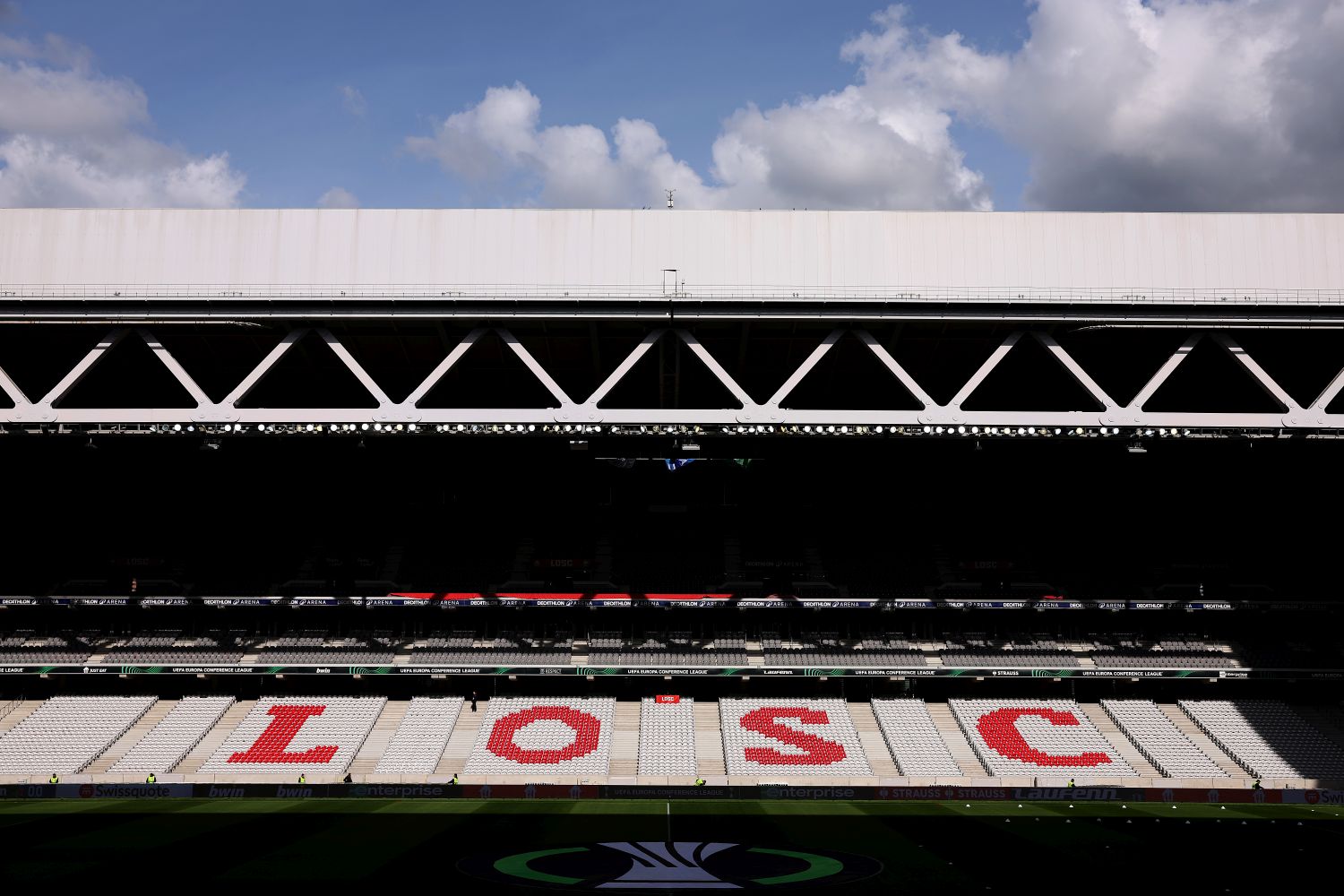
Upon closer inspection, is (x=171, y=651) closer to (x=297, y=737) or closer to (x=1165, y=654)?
(x=297, y=737)

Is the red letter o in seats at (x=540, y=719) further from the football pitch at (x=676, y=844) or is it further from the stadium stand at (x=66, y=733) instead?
the stadium stand at (x=66, y=733)

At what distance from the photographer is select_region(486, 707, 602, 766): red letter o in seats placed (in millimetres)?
37062

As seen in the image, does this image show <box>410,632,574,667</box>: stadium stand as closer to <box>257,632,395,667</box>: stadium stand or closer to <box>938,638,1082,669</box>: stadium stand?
<box>257,632,395,667</box>: stadium stand

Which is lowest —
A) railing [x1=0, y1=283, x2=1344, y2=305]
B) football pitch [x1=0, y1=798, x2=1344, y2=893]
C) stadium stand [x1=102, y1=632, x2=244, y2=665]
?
football pitch [x1=0, y1=798, x2=1344, y2=893]

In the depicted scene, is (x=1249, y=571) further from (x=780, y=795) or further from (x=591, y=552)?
(x=591, y=552)

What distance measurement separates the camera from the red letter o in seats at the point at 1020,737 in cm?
3722

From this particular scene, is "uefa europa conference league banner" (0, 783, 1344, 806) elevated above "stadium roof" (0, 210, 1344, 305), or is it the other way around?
"stadium roof" (0, 210, 1344, 305)

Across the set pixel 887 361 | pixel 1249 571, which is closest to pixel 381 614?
pixel 887 361

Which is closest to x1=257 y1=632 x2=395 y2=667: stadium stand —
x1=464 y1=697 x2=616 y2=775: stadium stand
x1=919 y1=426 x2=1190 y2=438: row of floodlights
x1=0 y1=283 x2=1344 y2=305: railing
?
x1=464 y1=697 x2=616 y2=775: stadium stand

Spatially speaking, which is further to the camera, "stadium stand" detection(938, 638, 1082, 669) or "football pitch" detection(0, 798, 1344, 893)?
"stadium stand" detection(938, 638, 1082, 669)

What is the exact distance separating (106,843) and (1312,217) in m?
43.7

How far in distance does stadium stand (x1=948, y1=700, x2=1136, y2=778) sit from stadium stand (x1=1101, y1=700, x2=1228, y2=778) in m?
1.33

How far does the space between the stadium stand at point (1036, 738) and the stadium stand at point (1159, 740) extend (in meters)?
1.33

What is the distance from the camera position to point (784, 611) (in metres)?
42.2
